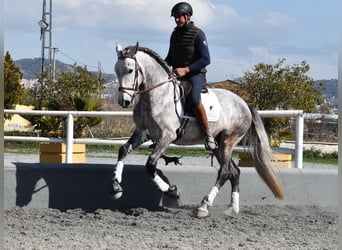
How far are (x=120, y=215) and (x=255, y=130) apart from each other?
7.10 feet

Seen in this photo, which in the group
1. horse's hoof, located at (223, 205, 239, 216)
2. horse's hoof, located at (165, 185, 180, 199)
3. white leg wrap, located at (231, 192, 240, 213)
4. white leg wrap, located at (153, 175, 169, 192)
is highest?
white leg wrap, located at (153, 175, 169, 192)

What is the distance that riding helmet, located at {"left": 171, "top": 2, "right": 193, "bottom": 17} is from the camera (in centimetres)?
749

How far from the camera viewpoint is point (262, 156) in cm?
827

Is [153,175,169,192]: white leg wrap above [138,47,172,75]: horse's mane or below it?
below

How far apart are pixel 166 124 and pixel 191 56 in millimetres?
848

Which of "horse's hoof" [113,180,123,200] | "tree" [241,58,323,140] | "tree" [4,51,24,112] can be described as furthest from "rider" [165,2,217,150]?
"tree" [4,51,24,112]

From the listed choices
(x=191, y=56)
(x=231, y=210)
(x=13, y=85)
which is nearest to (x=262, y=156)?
(x=231, y=210)

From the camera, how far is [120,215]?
7.23m

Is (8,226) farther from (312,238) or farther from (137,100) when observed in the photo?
(312,238)

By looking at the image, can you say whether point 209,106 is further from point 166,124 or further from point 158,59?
point 158,59

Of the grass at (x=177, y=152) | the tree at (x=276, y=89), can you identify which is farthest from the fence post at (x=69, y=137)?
the tree at (x=276, y=89)

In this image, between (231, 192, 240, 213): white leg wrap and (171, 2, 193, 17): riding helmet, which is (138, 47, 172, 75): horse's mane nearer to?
(171, 2, 193, 17): riding helmet

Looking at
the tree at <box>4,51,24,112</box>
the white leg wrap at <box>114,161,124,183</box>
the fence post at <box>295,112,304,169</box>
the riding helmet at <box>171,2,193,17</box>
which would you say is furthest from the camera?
the tree at <box>4,51,24,112</box>

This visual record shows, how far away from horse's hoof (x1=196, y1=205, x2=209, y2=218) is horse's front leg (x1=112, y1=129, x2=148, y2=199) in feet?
2.91
